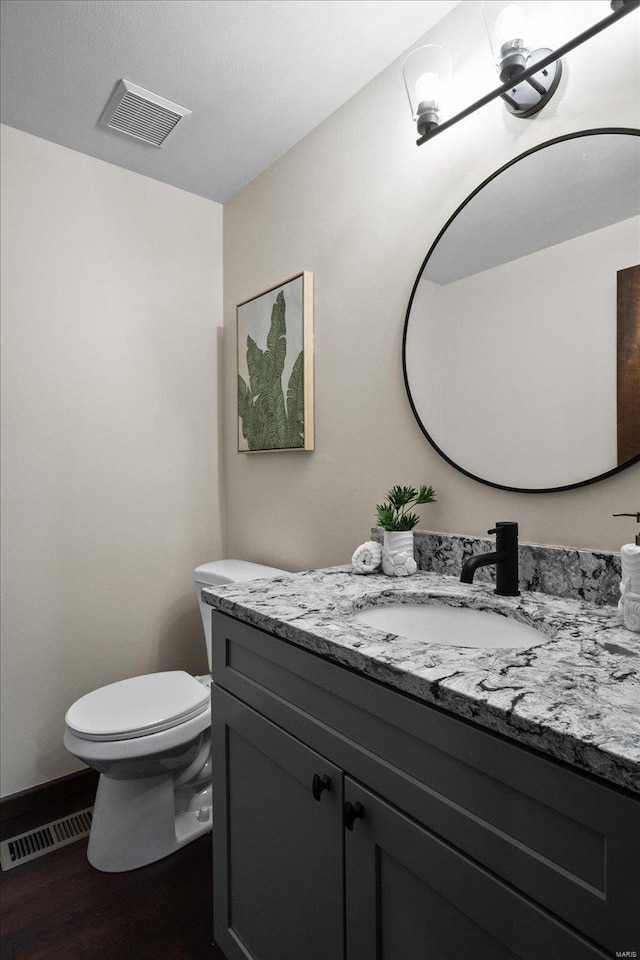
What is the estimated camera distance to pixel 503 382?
130cm

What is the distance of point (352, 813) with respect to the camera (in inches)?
32.1

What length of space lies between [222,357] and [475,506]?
154 centimetres

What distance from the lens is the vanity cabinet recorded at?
55 centimetres

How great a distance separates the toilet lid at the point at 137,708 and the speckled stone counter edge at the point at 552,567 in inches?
35.5

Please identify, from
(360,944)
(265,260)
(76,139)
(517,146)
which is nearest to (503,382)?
(517,146)

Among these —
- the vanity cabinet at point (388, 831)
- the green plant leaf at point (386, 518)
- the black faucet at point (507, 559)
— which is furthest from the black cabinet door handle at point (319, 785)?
the green plant leaf at point (386, 518)

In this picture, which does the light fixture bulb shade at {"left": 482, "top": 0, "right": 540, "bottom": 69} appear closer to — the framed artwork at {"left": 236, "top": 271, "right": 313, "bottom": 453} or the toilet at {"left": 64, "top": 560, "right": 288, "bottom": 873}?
the framed artwork at {"left": 236, "top": 271, "right": 313, "bottom": 453}

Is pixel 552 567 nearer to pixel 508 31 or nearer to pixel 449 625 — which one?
pixel 449 625

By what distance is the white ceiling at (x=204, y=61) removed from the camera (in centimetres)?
144

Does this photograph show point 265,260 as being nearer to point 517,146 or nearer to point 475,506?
point 517,146

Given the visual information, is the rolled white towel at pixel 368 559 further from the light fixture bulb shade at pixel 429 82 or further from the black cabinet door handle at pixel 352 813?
the light fixture bulb shade at pixel 429 82

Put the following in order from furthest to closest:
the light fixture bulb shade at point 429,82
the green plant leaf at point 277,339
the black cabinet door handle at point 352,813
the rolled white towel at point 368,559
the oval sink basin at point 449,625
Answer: the green plant leaf at point 277,339
the rolled white towel at point 368,559
the light fixture bulb shade at point 429,82
the oval sink basin at point 449,625
the black cabinet door handle at point 352,813

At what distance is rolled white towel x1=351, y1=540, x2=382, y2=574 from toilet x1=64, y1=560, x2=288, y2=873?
0.73 metres

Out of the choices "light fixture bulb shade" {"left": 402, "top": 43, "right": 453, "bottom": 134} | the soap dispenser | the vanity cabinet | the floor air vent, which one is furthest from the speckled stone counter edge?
the floor air vent
